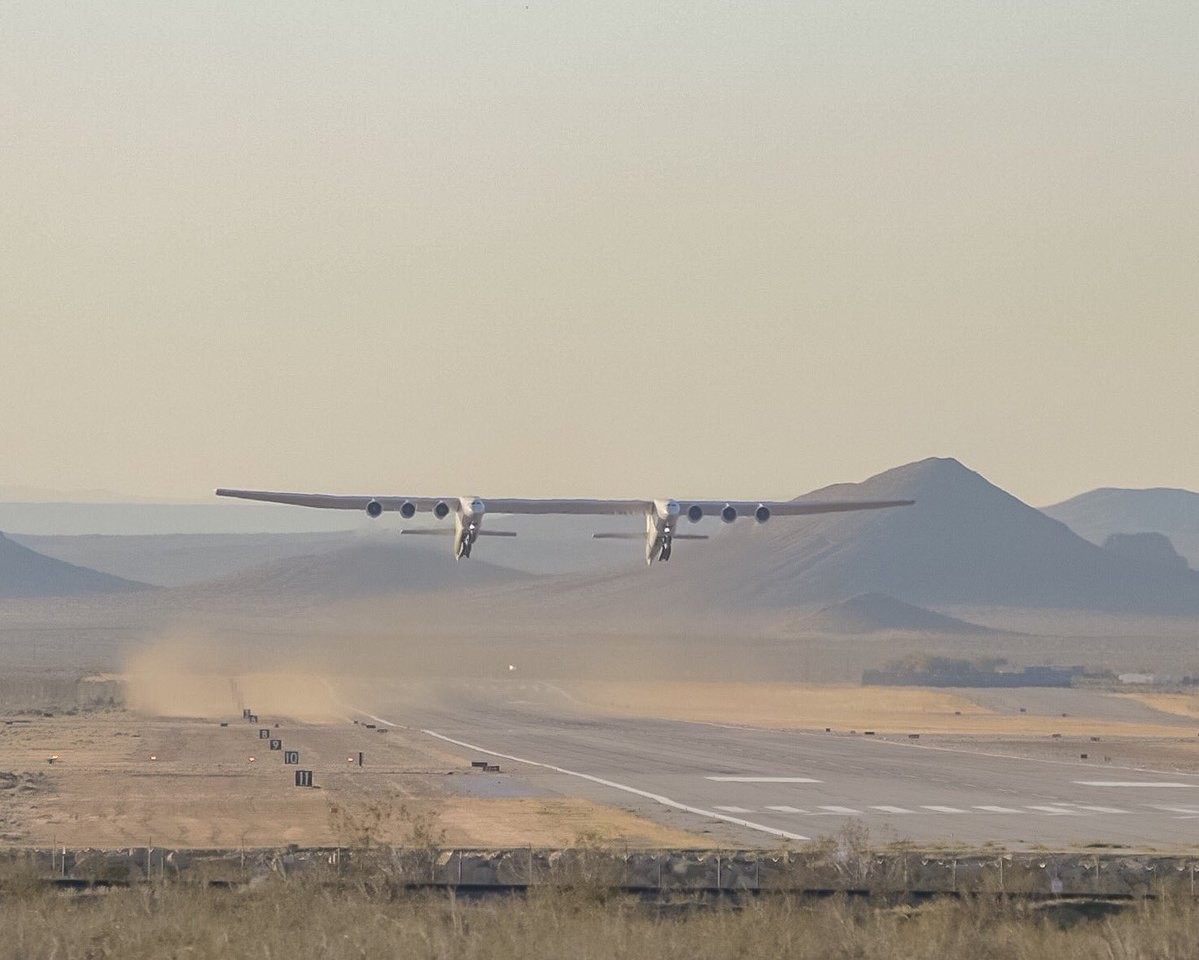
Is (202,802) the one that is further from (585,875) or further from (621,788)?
(585,875)

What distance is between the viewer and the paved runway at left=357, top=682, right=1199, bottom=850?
48.2 m

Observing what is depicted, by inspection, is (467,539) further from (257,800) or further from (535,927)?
(535,927)

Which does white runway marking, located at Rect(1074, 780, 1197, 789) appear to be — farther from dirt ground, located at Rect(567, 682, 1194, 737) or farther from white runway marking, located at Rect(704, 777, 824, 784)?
dirt ground, located at Rect(567, 682, 1194, 737)

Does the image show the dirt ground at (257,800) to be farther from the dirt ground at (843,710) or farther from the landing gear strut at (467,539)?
the dirt ground at (843,710)

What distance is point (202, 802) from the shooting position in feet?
181

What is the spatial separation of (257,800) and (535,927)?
99.1 ft

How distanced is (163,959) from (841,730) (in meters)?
80.4

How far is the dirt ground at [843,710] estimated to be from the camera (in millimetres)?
108056

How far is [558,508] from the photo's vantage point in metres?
77.6

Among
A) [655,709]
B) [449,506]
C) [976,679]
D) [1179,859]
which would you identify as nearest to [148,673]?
[655,709]

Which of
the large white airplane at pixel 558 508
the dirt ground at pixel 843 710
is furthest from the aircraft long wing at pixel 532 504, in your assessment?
the dirt ground at pixel 843 710

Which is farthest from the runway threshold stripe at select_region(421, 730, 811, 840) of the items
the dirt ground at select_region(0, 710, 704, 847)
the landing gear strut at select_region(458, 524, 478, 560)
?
the landing gear strut at select_region(458, 524, 478, 560)

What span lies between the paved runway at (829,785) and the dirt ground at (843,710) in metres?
12.7

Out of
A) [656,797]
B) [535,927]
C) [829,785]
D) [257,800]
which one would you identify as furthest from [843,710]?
[535,927]
